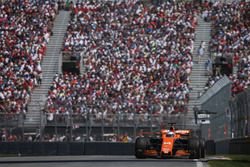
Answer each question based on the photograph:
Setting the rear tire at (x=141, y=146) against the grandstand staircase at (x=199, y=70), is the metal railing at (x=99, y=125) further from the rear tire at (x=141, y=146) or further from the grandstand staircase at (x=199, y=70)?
the rear tire at (x=141, y=146)

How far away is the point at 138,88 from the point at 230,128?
49.8 ft

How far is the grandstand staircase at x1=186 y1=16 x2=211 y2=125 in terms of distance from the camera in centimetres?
4594

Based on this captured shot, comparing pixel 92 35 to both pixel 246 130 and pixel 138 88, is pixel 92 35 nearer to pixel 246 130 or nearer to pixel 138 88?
pixel 138 88

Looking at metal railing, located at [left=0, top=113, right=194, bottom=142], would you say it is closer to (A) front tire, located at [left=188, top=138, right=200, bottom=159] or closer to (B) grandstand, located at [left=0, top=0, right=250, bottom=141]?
(B) grandstand, located at [left=0, top=0, right=250, bottom=141]

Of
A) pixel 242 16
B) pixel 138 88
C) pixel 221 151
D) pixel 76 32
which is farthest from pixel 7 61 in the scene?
pixel 221 151

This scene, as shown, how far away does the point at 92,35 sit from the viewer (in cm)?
5216

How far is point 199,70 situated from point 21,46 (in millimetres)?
9860

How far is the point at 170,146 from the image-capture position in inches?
1148

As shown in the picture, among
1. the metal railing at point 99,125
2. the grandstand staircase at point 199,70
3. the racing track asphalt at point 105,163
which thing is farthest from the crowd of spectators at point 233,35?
the racing track asphalt at point 105,163

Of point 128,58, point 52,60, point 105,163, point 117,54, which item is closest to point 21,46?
point 52,60

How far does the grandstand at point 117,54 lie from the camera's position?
151 feet

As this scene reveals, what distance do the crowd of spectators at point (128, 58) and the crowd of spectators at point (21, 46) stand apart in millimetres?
1359

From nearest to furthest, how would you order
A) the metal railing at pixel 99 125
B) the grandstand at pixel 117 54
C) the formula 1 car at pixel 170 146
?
the formula 1 car at pixel 170 146 → the metal railing at pixel 99 125 → the grandstand at pixel 117 54

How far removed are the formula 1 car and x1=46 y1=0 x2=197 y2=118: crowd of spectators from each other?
37.3 ft
